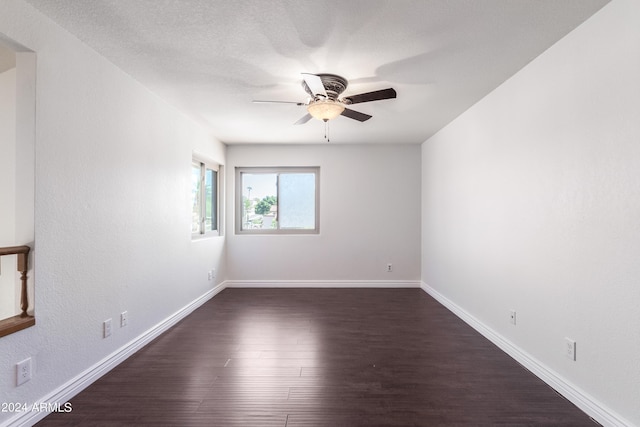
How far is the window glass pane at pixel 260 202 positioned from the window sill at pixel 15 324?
3331mm

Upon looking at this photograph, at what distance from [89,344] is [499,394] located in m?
2.73

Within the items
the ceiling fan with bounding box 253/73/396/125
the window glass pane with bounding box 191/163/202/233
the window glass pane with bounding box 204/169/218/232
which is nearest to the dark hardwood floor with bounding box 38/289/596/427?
the window glass pane with bounding box 191/163/202/233

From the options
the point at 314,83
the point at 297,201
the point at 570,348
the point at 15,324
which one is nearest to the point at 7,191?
the point at 15,324

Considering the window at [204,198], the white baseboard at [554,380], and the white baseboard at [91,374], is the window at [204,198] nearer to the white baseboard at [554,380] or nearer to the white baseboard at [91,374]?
the white baseboard at [91,374]

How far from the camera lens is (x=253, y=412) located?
1.73m

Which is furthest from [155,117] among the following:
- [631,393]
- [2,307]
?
[631,393]

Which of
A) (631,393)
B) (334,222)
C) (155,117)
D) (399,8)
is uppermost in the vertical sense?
(399,8)

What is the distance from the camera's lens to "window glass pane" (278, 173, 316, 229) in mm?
4867

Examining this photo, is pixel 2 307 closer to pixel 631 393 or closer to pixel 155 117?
pixel 155 117

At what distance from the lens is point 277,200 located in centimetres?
490

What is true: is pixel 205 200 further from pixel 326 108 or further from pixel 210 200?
pixel 326 108

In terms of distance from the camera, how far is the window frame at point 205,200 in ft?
13.1

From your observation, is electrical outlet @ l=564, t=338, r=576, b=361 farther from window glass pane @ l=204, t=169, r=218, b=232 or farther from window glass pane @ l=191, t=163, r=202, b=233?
window glass pane @ l=204, t=169, r=218, b=232

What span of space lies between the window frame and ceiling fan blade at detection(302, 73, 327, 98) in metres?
2.12
